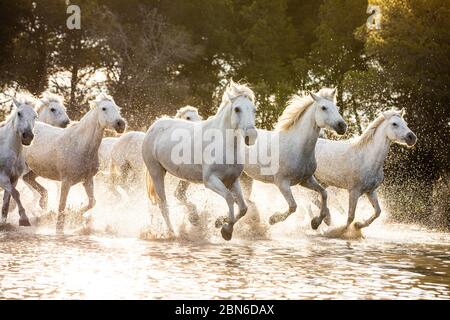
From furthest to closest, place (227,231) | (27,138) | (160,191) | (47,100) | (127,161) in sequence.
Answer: (127,161)
(47,100)
(160,191)
(27,138)
(227,231)

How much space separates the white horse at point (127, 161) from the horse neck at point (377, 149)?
4.71 metres

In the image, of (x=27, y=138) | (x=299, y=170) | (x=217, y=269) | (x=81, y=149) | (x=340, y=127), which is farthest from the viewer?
(x=81, y=149)

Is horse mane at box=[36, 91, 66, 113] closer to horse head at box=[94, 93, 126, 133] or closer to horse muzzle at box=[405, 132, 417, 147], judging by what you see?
horse head at box=[94, 93, 126, 133]

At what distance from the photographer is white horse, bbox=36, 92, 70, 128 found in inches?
671

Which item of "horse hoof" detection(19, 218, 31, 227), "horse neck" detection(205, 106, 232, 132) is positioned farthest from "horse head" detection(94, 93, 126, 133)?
"horse neck" detection(205, 106, 232, 132)

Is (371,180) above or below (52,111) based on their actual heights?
below

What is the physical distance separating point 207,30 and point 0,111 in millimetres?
10380

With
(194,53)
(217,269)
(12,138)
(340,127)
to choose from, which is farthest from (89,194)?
(194,53)

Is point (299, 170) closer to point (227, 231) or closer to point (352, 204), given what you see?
point (352, 204)

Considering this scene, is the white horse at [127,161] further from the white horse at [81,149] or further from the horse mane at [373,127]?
the horse mane at [373,127]

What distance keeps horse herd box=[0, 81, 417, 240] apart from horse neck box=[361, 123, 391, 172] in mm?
16

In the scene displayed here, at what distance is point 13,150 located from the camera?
1438 centimetres

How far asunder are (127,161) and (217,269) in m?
9.25

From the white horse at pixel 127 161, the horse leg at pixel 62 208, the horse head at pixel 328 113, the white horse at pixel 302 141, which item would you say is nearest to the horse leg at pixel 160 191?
the horse leg at pixel 62 208
